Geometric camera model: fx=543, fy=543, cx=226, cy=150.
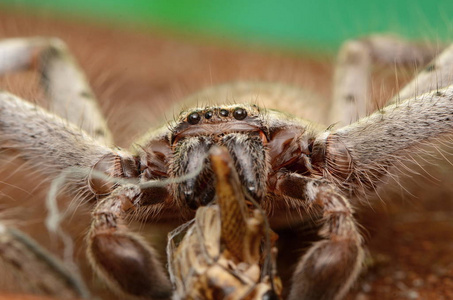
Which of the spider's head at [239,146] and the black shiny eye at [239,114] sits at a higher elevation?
the black shiny eye at [239,114]

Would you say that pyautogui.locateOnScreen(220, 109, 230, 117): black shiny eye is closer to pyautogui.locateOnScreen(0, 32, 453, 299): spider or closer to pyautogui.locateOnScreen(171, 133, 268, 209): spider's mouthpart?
pyautogui.locateOnScreen(0, 32, 453, 299): spider

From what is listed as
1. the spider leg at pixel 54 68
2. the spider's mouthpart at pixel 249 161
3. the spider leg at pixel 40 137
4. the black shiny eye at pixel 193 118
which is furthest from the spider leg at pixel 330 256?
the spider leg at pixel 54 68

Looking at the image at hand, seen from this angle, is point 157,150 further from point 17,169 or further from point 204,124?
point 17,169

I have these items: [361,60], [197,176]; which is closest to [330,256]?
[197,176]

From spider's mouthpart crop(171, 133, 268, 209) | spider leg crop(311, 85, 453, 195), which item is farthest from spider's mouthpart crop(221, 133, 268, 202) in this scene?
spider leg crop(311, 85, 453, 195)

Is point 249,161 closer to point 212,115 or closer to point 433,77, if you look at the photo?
point 212,115

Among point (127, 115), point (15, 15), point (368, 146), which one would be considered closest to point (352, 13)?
point (127, 115)

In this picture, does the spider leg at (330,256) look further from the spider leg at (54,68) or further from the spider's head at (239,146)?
the spider leg at (54,68)
